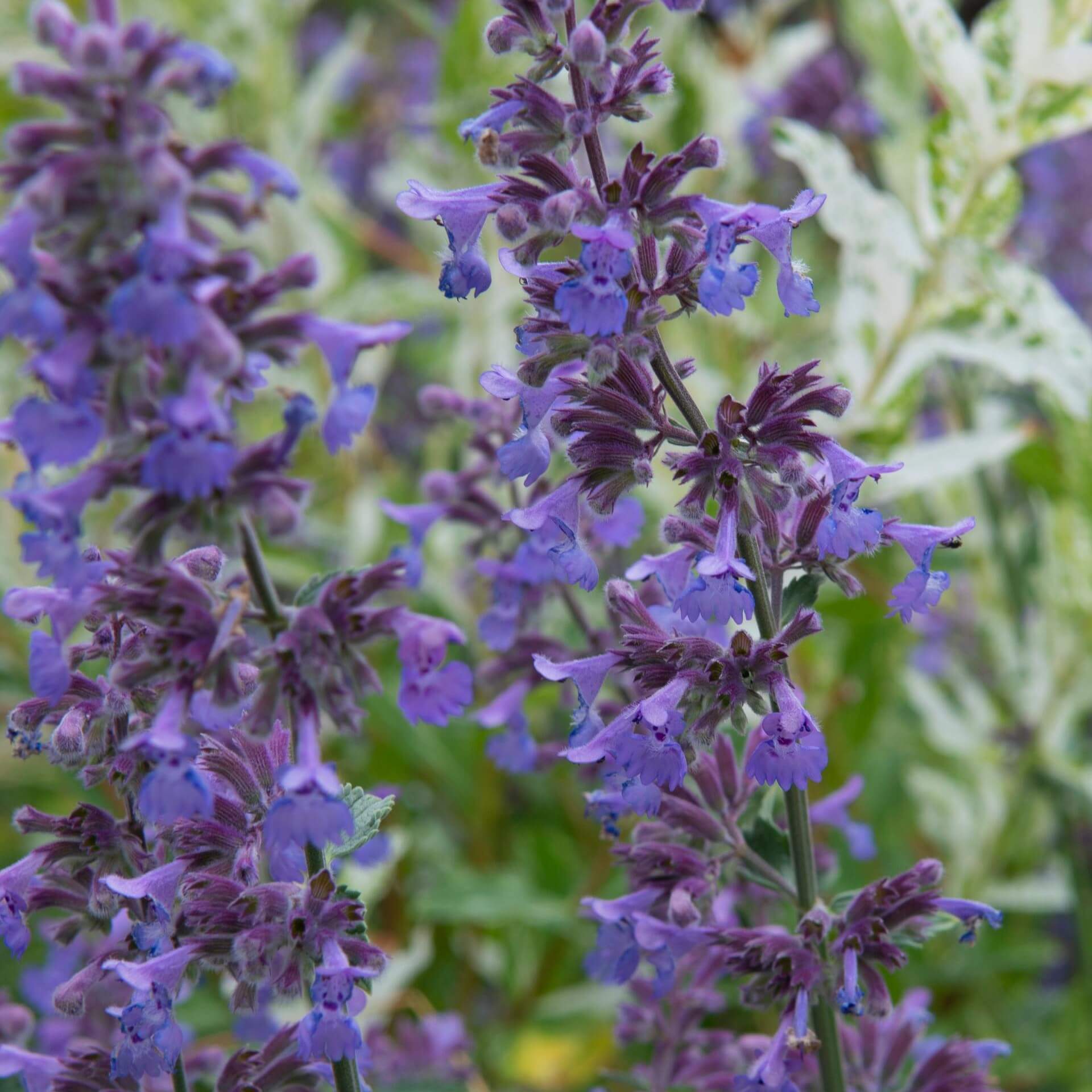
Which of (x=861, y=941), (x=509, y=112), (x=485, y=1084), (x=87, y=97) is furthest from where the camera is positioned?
(x=485, y=1084)

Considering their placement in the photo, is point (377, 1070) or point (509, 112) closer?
point (509, 112)

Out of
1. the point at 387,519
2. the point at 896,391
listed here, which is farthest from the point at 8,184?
the point at 387,519

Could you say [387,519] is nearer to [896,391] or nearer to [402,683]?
[896,391]

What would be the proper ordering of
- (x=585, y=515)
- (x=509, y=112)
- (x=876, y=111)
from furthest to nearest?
1. (x=876, y=111)
2. (x=585, y=515)
3. (x=509, y=112)

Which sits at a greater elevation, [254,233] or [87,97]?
[87,97]

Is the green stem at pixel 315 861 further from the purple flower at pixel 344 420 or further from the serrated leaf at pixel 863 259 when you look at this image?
the serrated leaf at pixel 863 259

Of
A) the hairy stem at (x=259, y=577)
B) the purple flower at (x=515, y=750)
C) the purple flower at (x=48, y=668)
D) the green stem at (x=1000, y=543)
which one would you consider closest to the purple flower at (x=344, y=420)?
the hairy stem at (x=259, y=577)
